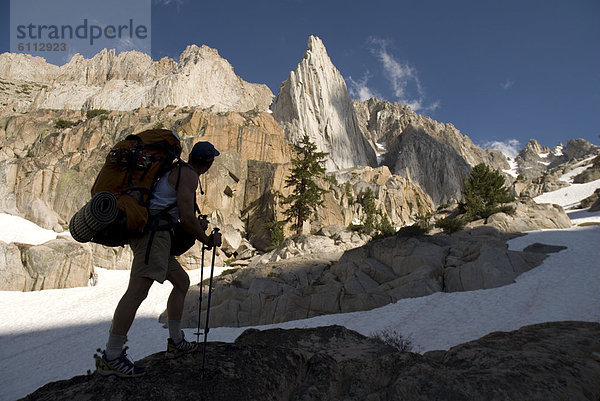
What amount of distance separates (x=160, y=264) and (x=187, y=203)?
0.64m

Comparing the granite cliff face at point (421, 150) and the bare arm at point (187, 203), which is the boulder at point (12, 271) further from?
the granite cliff face at point (421, 150)

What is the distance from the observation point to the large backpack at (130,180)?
299 cm

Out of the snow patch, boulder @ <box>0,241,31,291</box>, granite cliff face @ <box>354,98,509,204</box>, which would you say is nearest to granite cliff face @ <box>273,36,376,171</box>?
granite cliff face @ <box>354,98,509,204</box>

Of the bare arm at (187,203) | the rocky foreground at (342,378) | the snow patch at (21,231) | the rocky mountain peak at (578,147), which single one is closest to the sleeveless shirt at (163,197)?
the bare arm at (187,203)

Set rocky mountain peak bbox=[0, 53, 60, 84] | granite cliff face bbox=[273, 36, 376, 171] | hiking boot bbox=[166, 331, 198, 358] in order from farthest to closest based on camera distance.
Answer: rocky mountain peak bbox=[0, 53, 60, 84] → granite cliff face bbox=[273, 36, 376, 171] → hiking boot bbox=[166, 331, 198, 358]

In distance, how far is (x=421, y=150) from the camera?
98375 mm

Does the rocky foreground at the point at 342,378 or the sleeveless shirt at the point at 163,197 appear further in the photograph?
the sleeveless shirt at the point at 163,197

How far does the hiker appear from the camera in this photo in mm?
2824

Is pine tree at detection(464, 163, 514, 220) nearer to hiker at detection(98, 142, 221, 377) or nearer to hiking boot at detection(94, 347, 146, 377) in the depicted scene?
hiker at detection(98, 142, 221, 377)

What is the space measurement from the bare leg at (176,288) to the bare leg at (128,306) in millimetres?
440

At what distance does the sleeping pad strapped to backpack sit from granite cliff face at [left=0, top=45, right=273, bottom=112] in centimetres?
8039

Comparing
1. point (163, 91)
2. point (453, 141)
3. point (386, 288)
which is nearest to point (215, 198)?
point (386, 288)

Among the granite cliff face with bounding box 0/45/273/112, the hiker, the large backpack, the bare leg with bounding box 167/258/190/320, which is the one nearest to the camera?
the hiker

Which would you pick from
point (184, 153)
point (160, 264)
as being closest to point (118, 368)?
point (160, 264)
